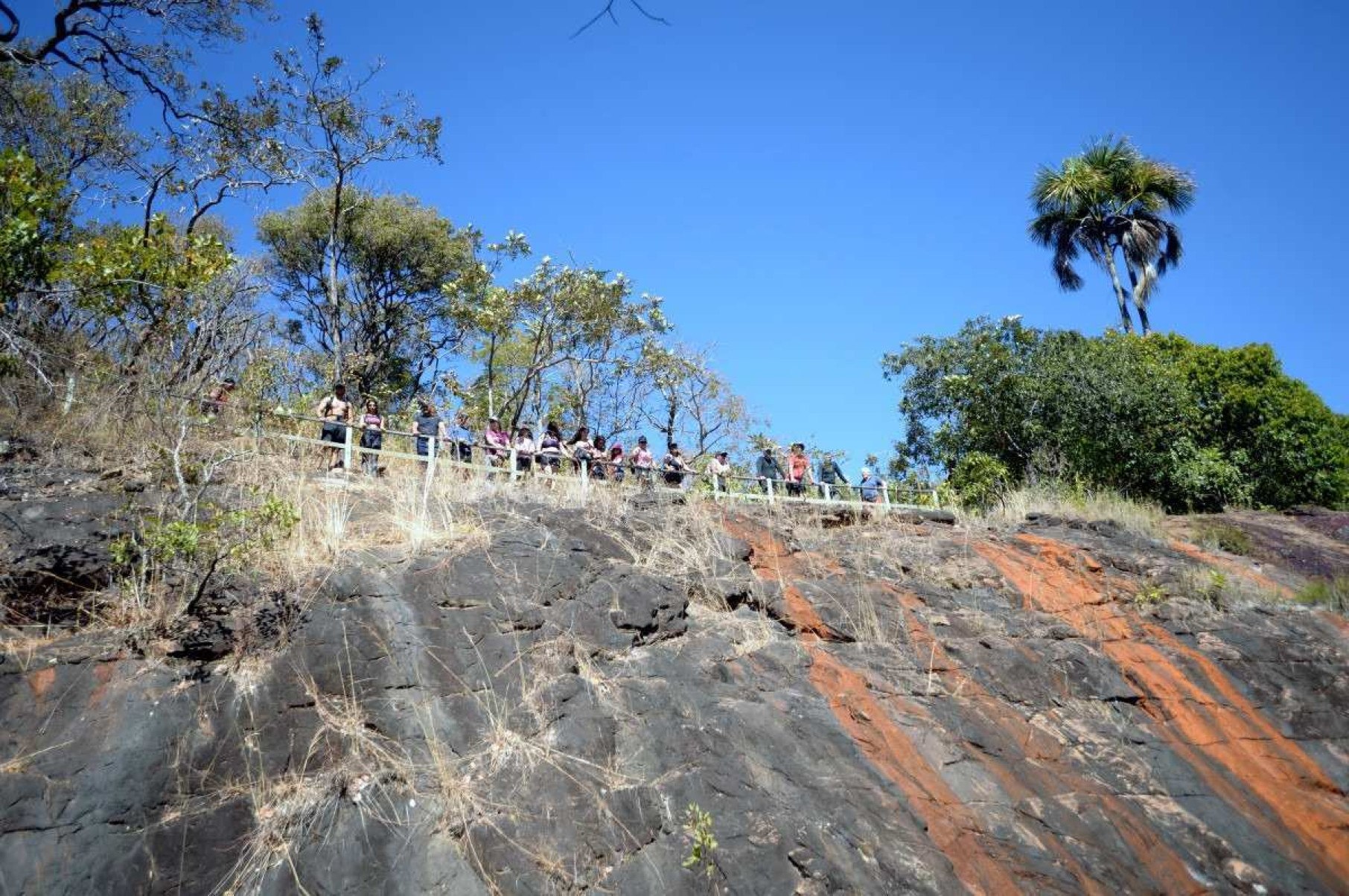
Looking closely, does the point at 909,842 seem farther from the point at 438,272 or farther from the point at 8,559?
the point at 438,272

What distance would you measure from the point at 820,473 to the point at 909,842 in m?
11.7

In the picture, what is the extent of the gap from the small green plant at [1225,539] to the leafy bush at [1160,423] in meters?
3.76

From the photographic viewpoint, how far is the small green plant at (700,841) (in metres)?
5.73

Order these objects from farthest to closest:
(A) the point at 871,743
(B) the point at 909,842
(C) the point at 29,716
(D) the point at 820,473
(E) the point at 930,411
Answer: (E) the point at 930,411
(D) the point at 820,473
(A) the point at 871,743
(B) the point at 909,842
(C) the point at 29,716

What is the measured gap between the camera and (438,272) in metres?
27.8

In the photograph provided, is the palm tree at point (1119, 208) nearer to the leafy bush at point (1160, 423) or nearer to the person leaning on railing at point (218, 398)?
the leafy bush at point (1160, 423)

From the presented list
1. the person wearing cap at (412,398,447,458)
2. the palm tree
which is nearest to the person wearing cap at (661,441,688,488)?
the person wearing cap at (412,398,447,458)

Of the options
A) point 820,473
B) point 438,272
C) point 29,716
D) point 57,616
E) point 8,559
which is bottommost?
point 29,716

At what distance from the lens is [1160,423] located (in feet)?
62.7

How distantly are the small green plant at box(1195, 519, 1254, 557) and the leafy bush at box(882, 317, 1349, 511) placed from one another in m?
3.76

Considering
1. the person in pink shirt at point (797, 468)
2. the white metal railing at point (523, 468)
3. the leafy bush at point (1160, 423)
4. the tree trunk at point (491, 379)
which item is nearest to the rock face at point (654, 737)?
the white metal railing at point (523, 468)

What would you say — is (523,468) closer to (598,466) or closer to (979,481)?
(598,466)

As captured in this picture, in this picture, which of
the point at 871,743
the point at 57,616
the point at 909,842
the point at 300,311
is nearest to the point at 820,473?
the point at 871,743

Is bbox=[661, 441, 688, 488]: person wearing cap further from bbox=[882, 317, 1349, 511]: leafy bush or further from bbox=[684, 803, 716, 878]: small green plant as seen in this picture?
bbox=[684, 803, 716, 878]: small green plant
